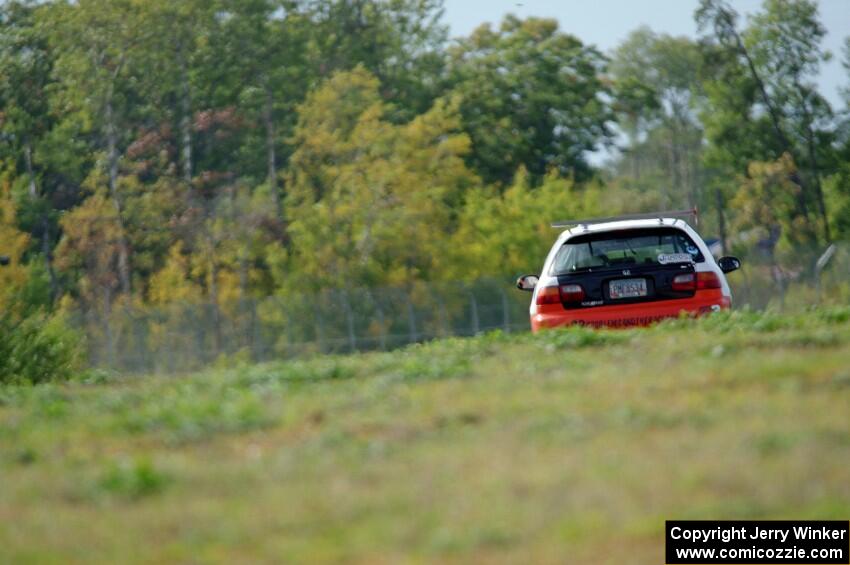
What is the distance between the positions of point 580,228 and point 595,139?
184 feet

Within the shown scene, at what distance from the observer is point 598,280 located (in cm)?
1836

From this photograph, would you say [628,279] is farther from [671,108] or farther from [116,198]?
[671,108]

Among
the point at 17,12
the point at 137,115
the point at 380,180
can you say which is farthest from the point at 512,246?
the point at 17,12

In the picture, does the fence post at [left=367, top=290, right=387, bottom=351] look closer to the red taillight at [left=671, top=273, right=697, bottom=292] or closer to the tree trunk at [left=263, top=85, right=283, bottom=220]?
the red taillight at [left=671, top=273, right=697, bottom=292]

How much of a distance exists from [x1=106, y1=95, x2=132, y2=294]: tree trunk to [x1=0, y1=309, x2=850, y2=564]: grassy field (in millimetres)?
54056

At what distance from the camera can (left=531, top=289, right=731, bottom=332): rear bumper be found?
18438 millimetres

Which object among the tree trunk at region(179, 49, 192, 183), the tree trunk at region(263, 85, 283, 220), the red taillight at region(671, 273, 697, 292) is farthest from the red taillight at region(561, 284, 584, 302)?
the tree trunk at region(179, 49, 192, 183)

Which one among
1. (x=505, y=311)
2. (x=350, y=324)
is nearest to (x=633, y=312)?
(x=350, y=324)

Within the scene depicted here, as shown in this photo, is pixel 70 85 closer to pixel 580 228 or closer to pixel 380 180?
pixel 380 180

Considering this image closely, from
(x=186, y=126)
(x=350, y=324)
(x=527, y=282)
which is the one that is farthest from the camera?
(x=186, y=126)

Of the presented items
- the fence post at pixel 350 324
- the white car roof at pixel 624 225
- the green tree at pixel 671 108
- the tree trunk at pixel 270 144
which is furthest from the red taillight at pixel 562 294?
the green tree at pixel 671 108

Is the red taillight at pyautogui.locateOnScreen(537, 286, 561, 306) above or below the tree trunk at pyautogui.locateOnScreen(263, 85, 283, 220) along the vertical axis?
below

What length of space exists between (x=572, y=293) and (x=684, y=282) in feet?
3.74

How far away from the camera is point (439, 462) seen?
9.06 m
